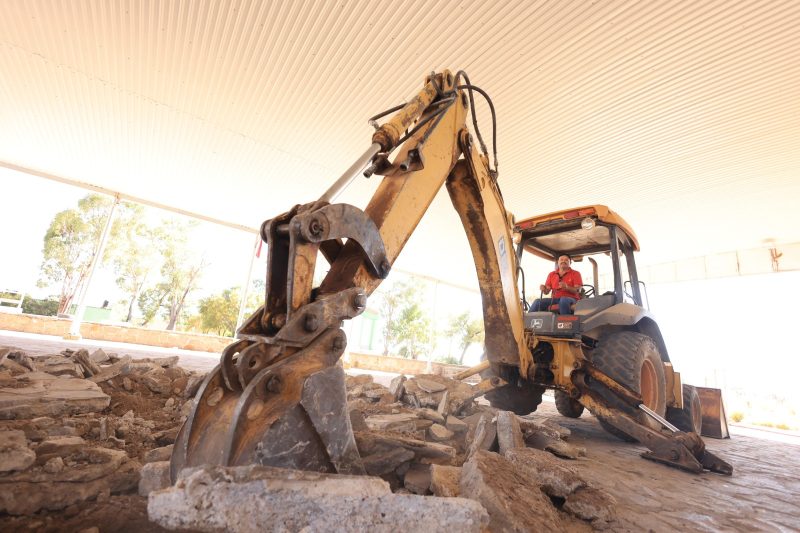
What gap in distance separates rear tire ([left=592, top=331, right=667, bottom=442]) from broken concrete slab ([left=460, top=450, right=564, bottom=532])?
1999 millimetres

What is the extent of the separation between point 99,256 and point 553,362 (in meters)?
11.8

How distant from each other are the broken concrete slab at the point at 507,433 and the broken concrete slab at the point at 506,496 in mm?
539

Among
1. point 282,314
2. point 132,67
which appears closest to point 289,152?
point 132,67

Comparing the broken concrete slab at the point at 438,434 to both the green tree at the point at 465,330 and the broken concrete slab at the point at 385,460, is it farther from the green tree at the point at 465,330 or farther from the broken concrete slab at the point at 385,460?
the green tree at the point at 465,330

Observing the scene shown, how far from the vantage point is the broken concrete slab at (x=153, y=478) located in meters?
1.40

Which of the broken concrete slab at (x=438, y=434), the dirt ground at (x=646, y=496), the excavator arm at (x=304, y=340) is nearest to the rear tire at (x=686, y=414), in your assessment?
the dirt ground at (x=646, y=496)

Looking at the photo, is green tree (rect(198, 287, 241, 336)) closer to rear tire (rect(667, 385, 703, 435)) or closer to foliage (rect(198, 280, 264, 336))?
foliage (rect(198, 280, 264, 336))

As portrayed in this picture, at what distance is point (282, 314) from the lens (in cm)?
140

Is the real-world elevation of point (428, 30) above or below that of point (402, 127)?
above

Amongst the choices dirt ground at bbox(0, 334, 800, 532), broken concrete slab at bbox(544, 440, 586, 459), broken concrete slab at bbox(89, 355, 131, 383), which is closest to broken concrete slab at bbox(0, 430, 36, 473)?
dirt ground at bbox(0, 334, 800, 532)

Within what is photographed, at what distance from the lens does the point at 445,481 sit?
1.64 metres

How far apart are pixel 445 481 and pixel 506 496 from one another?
277mm

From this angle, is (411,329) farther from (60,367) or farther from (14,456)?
(14,456)

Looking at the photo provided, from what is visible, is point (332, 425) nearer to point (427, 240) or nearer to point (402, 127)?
point (402, 127)
